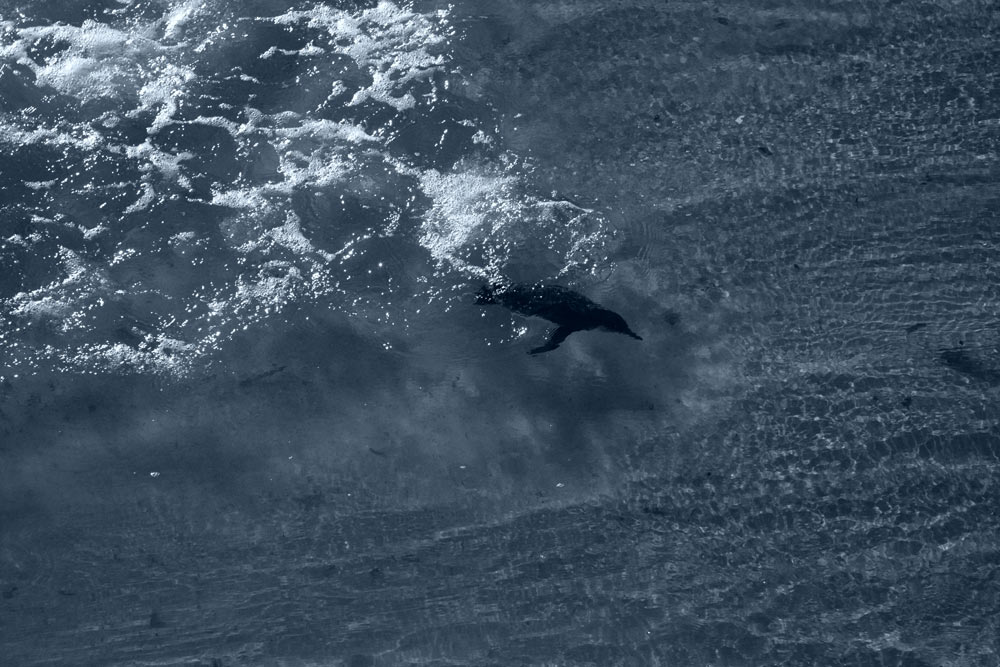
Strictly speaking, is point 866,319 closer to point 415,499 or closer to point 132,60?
point 415,499

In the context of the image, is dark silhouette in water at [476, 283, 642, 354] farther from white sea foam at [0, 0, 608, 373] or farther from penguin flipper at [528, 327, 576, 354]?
white sea foam at [0, 0, 608, 373]

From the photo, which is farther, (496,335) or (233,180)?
(233,180)

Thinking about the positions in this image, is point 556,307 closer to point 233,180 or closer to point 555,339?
point 555,339

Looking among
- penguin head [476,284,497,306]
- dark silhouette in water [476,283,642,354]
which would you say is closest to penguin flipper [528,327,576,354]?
dark silhouette in water [476,283,642,354]

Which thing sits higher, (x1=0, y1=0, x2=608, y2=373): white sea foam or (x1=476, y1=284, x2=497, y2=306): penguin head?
(x1=0, y1=0, x2=608, y2=373): white sea foam

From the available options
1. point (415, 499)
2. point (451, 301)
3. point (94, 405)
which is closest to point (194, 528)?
point (94, 405)

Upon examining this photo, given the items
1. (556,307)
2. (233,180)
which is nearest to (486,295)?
(556,307)

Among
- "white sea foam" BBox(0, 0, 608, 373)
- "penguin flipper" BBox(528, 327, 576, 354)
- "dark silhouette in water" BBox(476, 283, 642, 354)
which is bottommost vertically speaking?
"penguin flipper" BBox(528, 327, 576, 354)
